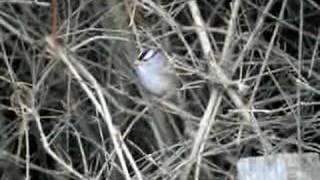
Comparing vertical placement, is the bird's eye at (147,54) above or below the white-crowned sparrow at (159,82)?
above

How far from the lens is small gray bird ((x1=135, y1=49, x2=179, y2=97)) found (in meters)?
2.75

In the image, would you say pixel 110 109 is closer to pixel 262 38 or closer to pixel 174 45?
pixel 174 45

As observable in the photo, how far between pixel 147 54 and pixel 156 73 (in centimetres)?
11

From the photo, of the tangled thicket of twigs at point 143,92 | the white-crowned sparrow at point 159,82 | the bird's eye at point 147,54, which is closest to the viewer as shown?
the tangled thicket of twigs at point 143,92

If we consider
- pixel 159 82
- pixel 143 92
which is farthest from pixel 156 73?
pixel 143 92

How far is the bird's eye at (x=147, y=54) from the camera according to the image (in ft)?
9.14

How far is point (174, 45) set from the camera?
2.94m

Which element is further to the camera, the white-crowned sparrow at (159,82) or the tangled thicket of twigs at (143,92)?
the white-crowned sparrow at (159,82)

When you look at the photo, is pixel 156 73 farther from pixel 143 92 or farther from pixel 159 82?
pixel 143 92

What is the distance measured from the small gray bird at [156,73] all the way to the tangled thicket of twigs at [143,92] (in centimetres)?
4

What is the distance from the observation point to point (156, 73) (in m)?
2.87

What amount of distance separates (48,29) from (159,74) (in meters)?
0.50

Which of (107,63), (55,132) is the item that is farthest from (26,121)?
(107,63)

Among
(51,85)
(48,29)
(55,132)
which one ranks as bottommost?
(55,132)
